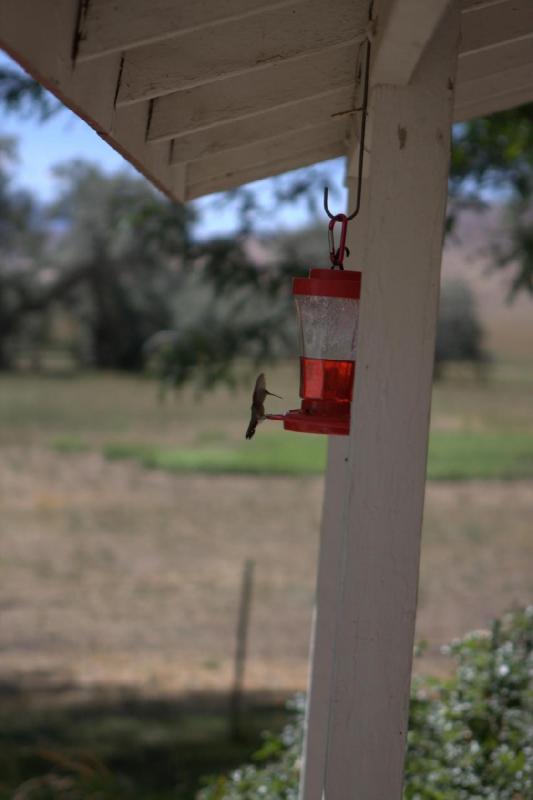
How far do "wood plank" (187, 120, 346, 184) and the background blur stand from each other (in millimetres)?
487

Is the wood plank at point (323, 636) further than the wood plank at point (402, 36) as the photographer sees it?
Yes

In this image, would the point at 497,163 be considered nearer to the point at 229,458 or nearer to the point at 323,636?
the point at 323,636

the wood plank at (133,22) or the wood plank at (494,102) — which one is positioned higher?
the wood plank at (494,102)

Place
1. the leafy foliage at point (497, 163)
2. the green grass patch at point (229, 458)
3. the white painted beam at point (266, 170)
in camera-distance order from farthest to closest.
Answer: the green grass patch at point (229, 458) < the leafy foliage at point (497, 163) < the white painted beam at point (266, 170)

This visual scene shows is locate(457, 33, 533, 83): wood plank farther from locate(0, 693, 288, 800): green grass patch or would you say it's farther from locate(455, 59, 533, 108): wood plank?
locate(0, 693, 288, 800): green grass patch

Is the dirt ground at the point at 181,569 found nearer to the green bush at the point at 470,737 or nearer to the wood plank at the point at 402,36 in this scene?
the green bush at the point at 470,737

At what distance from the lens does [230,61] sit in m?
1.89

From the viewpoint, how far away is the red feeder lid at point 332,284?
213 cm

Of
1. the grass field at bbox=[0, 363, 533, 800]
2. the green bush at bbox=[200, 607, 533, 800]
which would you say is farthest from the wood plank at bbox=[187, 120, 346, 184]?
the grass field at bbox=[0, 363, 533, 800]

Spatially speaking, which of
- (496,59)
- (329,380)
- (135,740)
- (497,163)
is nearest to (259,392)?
(329,380)

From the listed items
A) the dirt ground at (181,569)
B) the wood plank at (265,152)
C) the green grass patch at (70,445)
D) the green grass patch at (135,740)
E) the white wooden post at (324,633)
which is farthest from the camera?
the green grass patch at (70,445)

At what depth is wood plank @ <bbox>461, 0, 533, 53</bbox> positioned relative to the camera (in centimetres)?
209

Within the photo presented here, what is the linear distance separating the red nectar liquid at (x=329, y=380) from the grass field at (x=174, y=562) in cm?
238

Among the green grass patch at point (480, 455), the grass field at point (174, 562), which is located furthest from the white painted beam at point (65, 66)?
the green grass patch at point (480, 455)
